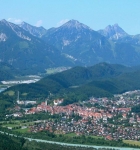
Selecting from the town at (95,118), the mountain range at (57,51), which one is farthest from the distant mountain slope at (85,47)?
the town at (95,118)

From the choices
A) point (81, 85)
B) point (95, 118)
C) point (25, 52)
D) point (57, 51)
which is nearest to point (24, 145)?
point (95, 118)

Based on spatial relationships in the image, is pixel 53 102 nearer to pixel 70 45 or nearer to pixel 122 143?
pixel 122 143

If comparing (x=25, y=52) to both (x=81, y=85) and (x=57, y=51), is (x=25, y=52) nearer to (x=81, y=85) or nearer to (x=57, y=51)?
(x=57, y=51)

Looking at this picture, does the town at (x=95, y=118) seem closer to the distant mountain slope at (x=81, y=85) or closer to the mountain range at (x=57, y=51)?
the distant mountain slope at (x=81, y=85)

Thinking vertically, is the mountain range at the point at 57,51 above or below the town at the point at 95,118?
above

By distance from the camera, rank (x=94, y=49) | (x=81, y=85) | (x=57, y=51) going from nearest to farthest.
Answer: (x=81, y=85) < (x=57, y=51) < (x=94, y=49)

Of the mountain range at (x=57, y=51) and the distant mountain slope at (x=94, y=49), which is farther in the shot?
the distant mountain slope at (x=94, y=49)

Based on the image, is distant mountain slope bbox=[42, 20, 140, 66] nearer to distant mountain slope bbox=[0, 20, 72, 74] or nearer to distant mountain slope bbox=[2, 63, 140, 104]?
distant mountain slope bbox=[0, 20, 72, 74]
